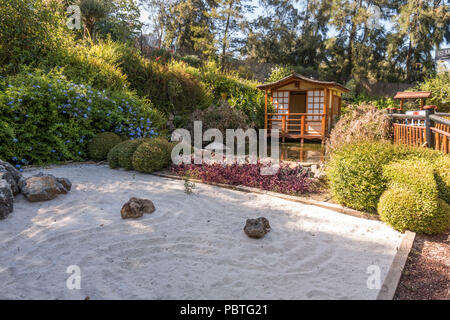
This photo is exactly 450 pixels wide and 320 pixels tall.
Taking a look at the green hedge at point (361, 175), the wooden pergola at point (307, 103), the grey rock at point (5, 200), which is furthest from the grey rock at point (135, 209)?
the wooden pergola at point (307, 103)

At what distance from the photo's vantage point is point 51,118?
19.9 feet

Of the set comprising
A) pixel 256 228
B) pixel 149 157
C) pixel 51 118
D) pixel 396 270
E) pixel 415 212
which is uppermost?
pixel 51 118

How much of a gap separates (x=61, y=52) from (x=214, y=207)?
269 inches

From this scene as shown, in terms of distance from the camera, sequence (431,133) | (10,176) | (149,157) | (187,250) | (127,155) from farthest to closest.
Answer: (127,155) < (149,157) < (431,133) < (10,176) < (187,250)

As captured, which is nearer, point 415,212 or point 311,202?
point 415,212

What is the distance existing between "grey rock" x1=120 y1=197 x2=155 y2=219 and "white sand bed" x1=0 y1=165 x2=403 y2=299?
0.31ft

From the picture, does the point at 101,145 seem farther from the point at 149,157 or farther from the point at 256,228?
the point at 256,228

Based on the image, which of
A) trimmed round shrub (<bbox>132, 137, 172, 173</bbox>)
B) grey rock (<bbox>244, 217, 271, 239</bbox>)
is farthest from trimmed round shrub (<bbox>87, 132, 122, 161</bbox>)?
grey rock (<bbox>244, 217, 271, 239</bbox>)

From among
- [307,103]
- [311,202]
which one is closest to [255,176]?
[311,202]

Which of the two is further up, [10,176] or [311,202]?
[10,176]

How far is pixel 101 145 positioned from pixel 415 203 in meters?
5.93

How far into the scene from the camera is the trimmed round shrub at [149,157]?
5641 millimetres

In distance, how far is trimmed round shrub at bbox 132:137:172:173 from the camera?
18.5 feet

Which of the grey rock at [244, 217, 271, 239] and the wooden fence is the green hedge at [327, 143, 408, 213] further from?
the grey rock at [244, 217, 271, 239]
